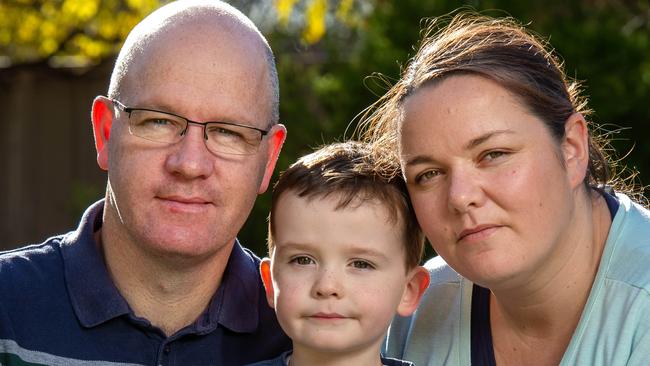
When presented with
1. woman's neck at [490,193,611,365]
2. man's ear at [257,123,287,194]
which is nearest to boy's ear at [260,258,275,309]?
man's ear at [257,123,287,194]

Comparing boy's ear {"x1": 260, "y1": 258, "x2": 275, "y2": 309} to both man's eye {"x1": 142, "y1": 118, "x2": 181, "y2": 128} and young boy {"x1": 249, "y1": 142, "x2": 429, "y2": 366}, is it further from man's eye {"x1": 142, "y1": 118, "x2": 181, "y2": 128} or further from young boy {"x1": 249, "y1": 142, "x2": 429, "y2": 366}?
man's eye {"x1": 142, "y1": 118, "x2": 181, "y2": 128}

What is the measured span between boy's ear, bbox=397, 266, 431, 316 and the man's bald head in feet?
2.13

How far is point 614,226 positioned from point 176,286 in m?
1.36

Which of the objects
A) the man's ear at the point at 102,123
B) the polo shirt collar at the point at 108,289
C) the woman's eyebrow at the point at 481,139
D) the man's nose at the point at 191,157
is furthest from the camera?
the man's ear at the point at 102,123

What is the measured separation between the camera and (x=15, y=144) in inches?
434

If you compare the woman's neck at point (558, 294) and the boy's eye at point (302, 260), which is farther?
the woman's neck at point (558, 294)

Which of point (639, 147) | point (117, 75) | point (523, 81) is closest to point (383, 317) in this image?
point (523, 81)

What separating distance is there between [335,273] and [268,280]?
1.02 feet

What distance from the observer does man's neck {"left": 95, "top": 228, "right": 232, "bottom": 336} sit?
326cm

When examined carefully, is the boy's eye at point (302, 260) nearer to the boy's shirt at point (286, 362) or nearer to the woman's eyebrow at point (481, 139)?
the boy's shirt at point (286, 362)

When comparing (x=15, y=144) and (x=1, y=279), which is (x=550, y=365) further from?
(x=15, y=144)

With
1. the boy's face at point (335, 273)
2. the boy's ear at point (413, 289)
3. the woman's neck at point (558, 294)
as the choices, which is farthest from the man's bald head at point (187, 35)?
the woman's neck at point (558, 294)

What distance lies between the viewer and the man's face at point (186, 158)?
3.11 metres

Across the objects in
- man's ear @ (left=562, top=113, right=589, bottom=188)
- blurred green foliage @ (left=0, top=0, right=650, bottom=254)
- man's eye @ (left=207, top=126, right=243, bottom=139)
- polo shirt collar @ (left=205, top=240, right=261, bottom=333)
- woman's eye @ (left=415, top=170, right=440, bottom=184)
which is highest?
blurred green foliage @ (left=0, top=0, right=650, bottom=254)
